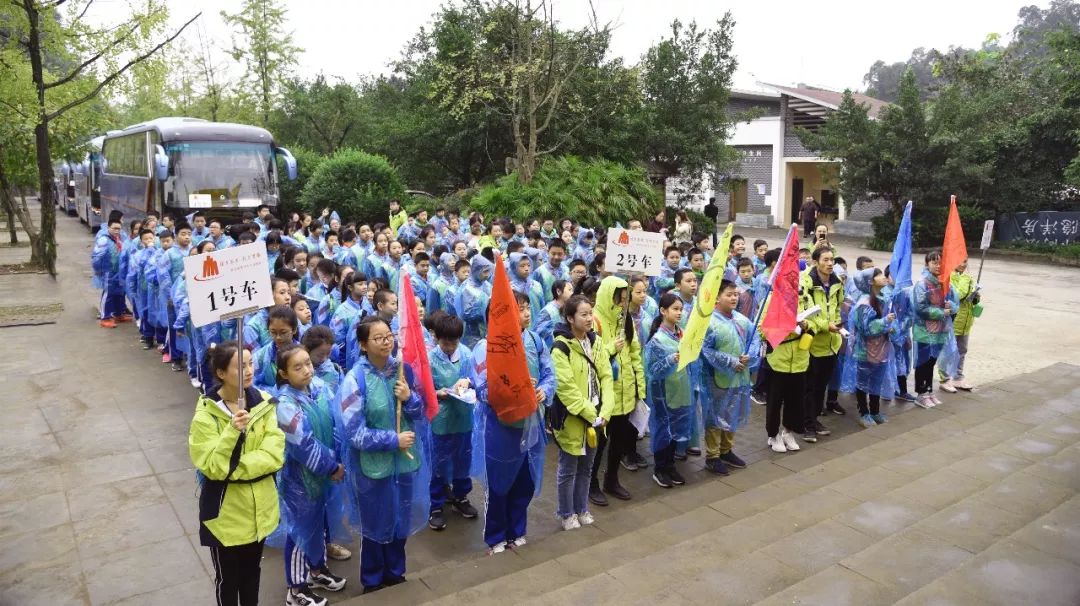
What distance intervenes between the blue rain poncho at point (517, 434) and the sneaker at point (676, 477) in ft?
5.35

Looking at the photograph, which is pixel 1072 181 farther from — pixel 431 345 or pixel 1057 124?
pixel 431 345

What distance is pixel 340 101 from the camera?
28.6m

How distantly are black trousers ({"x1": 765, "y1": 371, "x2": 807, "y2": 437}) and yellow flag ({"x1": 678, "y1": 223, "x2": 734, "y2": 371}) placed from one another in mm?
1446

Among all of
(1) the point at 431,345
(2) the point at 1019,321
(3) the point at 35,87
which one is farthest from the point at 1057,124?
(3) the point at 35,87

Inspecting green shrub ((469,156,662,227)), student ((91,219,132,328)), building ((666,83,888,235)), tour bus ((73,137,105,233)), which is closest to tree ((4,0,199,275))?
student ((91,219,132,328))

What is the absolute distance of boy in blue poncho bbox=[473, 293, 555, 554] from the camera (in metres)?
4.93

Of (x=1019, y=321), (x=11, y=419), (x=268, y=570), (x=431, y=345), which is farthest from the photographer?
(x=1019, y=321)

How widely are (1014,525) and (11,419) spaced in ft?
28.2

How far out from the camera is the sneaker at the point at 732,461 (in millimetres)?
6770

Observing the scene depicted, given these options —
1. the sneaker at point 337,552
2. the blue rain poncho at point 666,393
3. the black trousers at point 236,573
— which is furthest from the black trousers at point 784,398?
the black trousers at point 236,573

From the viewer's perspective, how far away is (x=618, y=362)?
Result: 5742mm

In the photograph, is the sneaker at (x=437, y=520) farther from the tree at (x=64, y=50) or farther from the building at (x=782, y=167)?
the building at (x=782, y=167)

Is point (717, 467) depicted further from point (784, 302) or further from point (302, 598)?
point (302, 598)

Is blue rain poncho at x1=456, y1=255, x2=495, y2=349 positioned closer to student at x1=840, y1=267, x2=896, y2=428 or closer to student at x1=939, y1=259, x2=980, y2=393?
student at x1=840, y1=267, x2=896, y2=428
